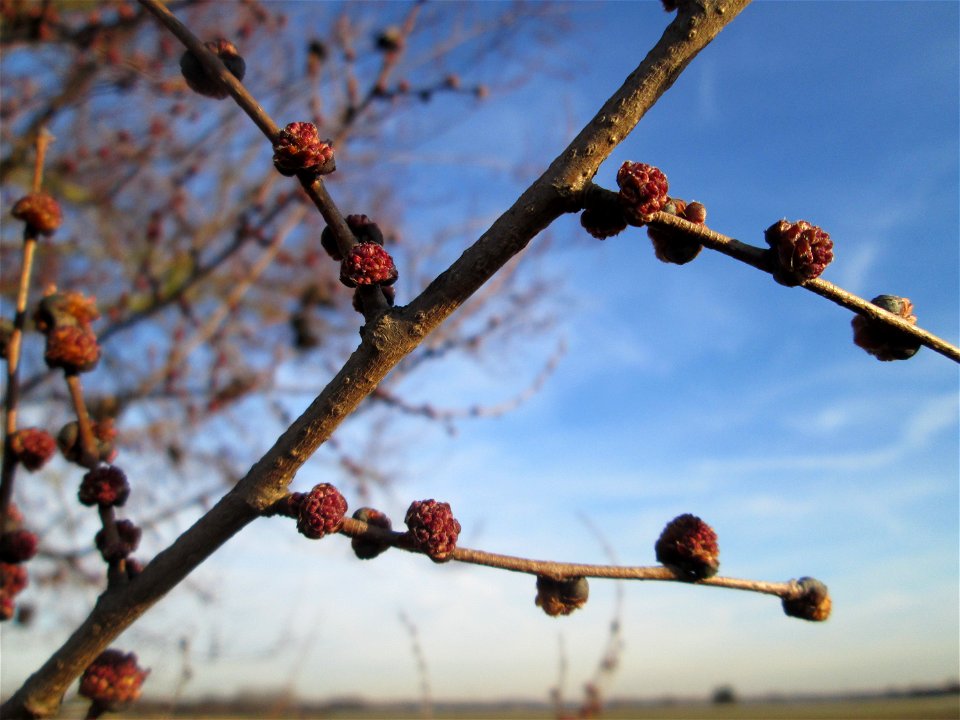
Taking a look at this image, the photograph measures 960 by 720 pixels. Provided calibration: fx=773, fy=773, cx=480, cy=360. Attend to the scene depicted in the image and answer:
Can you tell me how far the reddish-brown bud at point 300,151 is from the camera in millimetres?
1217

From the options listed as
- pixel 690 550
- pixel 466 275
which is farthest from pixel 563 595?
pixel 466 275

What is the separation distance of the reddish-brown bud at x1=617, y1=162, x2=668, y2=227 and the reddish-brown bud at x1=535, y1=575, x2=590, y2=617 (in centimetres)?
63

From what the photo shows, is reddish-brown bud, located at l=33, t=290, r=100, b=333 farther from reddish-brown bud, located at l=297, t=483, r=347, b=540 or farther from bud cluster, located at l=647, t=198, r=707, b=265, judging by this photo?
bud cluster, located at l=647, t=198, r=707, b=265

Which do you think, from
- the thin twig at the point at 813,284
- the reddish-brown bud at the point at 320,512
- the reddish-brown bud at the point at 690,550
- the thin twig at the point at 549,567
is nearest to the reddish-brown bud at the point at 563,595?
the thin twig at the point at 549,567

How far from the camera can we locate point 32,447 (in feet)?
5.56

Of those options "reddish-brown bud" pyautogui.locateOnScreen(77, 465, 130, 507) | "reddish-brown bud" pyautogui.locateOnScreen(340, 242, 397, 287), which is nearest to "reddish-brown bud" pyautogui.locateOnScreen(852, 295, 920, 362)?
"reddish-brown bud" pyautogui.locateOnScreen(340, 242, 397, 287)

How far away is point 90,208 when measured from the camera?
6145 millimetres

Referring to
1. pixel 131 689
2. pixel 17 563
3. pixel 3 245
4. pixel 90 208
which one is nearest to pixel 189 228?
pixel 90 208

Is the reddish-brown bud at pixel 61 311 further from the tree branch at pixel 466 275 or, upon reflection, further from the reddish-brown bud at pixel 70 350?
the tree branch at pixel 466 275

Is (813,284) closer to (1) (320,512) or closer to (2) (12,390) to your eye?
(1) (320,512)

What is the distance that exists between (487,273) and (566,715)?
211 centimetres

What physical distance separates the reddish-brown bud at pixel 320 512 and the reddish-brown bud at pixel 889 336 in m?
0.84

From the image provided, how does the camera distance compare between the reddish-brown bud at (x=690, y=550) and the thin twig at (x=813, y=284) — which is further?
the reddish-brown bud at (x=690, y=550)

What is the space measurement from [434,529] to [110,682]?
74 cm
